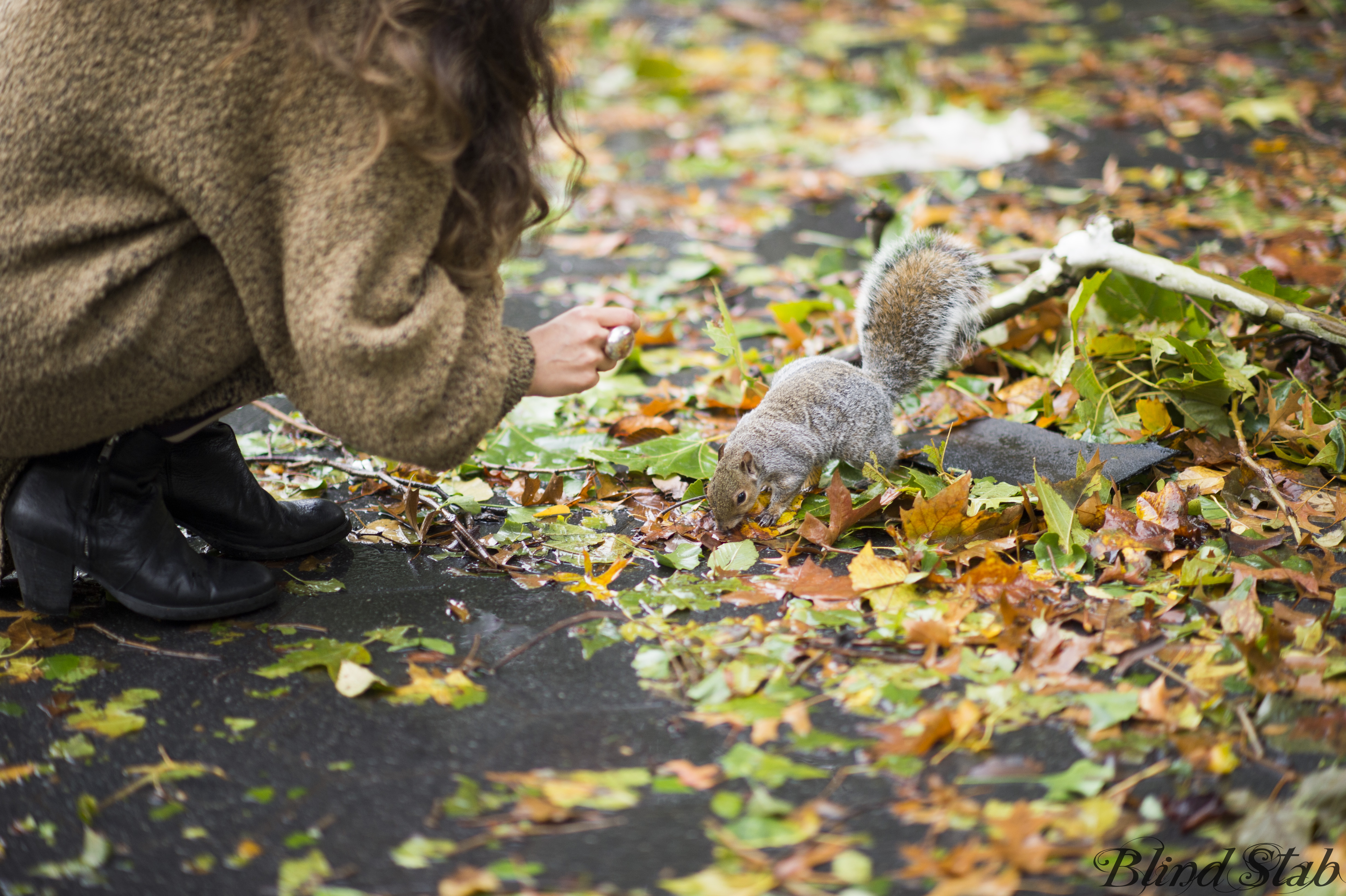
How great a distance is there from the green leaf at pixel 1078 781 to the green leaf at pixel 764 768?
33 cm

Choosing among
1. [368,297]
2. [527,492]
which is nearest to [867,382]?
[527,492]

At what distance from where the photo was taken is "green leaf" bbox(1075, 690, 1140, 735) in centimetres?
159

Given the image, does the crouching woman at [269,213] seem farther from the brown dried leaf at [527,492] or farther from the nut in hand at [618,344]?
the brown dried leaf at [527,492]

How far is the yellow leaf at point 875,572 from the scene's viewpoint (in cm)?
199

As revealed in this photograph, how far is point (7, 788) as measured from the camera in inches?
62.4

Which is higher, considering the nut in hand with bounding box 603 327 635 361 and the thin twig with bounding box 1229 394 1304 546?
the nut in hand with bounding box 603 327 635 361

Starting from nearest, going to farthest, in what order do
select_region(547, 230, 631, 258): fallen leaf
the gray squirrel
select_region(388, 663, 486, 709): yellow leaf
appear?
select_region(388, 663, 486, 709): yellow leaf < the gray squirrel < select_region(547, 230, 631, 258): fallen leaf

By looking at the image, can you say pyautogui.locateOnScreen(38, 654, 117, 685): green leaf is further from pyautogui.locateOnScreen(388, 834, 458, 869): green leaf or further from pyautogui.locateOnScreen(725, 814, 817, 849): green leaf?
pyautogui.locateOnScreen(725, 814, 817, 849): green leaf

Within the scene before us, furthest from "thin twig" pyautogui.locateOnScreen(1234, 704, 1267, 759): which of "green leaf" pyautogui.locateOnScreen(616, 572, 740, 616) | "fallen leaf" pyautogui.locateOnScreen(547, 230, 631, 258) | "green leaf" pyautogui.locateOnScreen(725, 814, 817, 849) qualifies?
"fallen leaf" pyautogui.locateOnScreen(547, 230, 631, 258)

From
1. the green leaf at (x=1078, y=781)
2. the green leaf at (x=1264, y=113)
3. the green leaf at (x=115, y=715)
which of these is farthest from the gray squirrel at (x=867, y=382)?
the green leaf at (x=1264, y=113)

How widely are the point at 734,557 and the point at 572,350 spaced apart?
59 centimetres

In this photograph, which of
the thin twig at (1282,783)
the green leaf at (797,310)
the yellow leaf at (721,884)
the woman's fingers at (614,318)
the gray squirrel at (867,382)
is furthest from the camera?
the green leaf at (797,310)

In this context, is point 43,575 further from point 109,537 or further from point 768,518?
point 768,518

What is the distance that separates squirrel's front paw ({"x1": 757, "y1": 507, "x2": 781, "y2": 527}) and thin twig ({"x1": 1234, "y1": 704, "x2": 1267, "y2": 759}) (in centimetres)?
105
